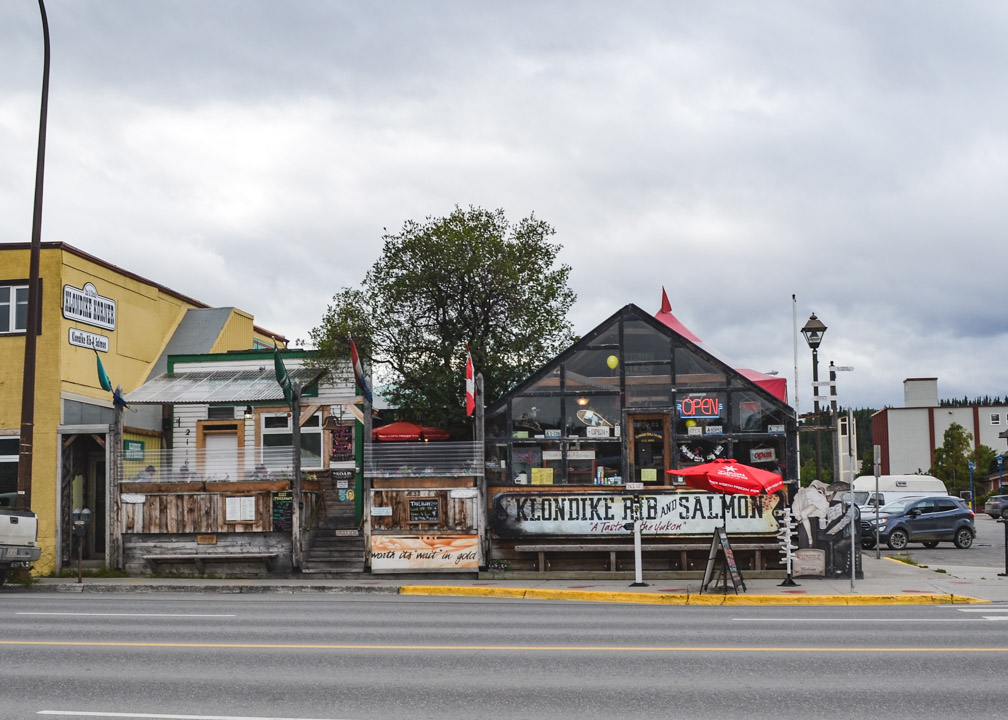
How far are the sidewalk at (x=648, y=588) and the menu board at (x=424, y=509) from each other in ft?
3.99

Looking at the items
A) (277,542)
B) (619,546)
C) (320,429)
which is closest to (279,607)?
(277,542)

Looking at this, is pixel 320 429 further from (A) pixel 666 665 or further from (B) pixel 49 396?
(A) pixel 666 665

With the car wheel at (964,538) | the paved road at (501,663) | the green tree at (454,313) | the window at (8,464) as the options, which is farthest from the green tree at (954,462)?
the paved road at (501,663)

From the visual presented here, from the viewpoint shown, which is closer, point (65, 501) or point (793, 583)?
point (793, 583)

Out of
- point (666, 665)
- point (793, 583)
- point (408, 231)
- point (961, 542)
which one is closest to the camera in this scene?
point (666, 665)

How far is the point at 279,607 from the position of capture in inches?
656

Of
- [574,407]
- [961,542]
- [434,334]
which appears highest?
[434,334]

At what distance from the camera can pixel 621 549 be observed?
21938 millimetres

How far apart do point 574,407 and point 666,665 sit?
13.0 meters

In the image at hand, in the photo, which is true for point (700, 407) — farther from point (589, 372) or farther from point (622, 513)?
point (622, 513)

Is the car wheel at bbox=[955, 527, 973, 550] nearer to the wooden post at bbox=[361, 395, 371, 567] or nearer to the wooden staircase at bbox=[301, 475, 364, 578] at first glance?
the wooden staircase at bbox=[301, 475, 364, 578]

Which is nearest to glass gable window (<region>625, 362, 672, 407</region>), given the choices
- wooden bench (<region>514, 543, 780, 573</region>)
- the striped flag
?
wooden bench (<region>514, 543, 780, 573</region>)

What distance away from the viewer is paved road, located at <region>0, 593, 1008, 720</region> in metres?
8.26

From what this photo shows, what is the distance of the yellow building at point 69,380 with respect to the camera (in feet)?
77.6
